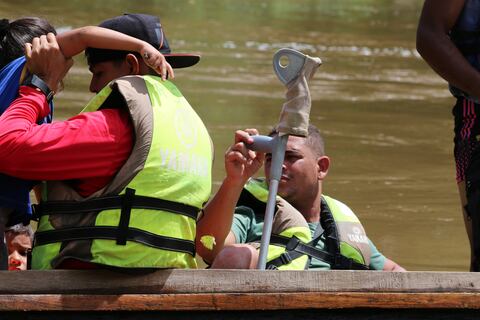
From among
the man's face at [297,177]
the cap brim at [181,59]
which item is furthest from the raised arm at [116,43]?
the man's face at [297,177]

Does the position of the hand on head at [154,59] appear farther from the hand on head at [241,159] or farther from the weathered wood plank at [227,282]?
the weathered wood plank at [227,282]

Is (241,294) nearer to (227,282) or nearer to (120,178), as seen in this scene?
(227,282)

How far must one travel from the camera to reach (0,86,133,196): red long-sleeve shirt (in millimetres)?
3500

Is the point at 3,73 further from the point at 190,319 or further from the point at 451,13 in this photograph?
the point at 451,13

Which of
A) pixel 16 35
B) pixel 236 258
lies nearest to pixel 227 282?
A: pixel 236 258

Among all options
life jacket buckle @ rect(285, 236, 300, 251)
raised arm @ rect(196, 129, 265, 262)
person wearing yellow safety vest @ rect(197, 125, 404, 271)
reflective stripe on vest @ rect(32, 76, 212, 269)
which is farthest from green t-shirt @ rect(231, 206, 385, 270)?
reflective stripe on vest @ rect(32, 76, 212, 269)

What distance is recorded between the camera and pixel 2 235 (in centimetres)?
377

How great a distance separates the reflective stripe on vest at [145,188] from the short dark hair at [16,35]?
0.72 metres

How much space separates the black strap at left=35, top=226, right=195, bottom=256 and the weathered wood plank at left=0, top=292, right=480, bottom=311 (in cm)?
16

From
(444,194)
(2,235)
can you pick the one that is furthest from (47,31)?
(444,194)

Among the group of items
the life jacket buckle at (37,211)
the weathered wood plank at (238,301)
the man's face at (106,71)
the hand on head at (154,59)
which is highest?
the hand on head at (154,59)

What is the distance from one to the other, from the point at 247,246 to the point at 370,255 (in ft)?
2.70

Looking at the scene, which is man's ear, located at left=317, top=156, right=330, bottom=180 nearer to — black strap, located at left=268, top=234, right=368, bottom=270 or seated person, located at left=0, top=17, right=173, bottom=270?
black strap, located at left=268, top=234, right=368, bottom=270

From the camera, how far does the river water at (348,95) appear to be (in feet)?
27.8
